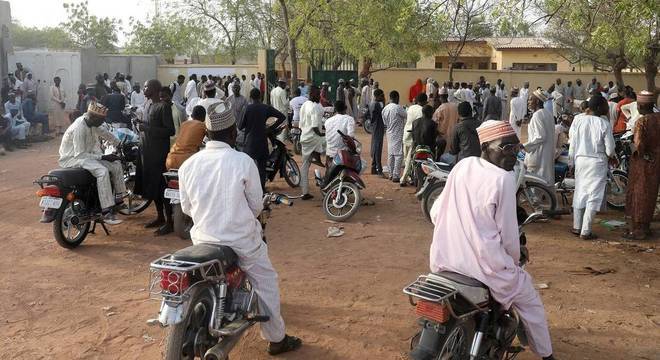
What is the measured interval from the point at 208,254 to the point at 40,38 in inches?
2212

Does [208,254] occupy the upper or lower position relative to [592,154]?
lower

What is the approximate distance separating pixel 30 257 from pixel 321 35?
612 inches

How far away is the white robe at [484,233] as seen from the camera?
321cm

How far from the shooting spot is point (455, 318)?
3244 mm

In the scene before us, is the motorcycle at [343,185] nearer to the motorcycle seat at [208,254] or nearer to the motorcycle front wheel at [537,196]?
the motorcycle front wheel at [537,196]

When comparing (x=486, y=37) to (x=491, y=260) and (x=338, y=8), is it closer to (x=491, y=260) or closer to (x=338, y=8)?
(x=338, y=8)

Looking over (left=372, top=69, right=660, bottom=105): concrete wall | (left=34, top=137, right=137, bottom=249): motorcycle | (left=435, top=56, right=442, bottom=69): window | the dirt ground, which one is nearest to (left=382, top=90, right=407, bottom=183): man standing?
the dirt ground

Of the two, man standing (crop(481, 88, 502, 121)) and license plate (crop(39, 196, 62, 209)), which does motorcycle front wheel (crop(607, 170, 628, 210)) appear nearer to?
man standing (crop(481, 88, 502, 121))

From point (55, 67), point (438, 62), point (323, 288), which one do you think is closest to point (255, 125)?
point (323, 288)

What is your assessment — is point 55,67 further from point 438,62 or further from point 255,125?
→ point 438,62

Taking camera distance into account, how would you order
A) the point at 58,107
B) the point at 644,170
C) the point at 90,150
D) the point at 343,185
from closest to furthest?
the point at 90,150 < the point at 644,170 < the point at 343,185 < the point at 58,107

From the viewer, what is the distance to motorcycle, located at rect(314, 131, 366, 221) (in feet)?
26.7

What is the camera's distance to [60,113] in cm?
1819

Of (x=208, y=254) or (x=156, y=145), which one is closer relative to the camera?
(x=208, y=254)
